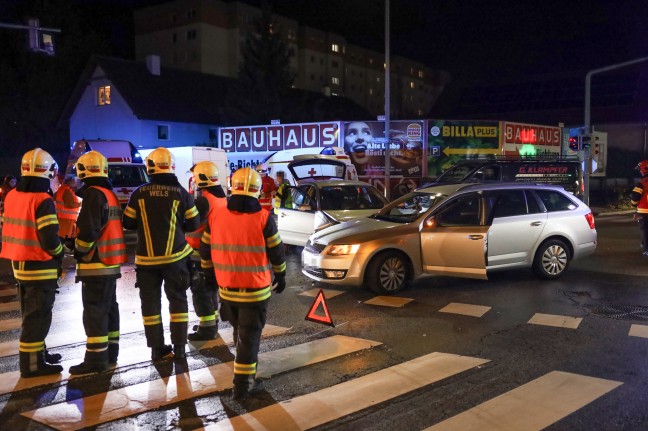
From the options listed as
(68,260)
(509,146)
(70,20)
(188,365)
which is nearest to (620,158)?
(509,146)

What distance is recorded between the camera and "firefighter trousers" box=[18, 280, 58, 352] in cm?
576

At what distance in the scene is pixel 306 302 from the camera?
9164 millimetres

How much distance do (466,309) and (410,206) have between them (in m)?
2.70

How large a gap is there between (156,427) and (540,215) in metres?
7.43

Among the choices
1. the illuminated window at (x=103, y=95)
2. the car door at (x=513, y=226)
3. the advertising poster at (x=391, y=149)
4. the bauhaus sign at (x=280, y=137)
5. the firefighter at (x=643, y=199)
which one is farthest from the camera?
the illuminated window at (x=103, y=95)

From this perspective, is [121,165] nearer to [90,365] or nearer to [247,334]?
[90,365]

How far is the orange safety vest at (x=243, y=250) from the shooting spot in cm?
525

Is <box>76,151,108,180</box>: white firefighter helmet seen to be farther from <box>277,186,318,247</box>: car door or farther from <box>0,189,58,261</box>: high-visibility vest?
<box>277,186,318,247</box>: car door

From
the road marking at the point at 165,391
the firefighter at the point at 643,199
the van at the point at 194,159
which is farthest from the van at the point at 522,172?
the road marking at the point at 165,391

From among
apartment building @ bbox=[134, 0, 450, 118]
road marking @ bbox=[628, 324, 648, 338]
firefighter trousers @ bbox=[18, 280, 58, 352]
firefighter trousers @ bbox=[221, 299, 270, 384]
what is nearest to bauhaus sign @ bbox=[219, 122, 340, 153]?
road marking @ bbox=[628, 324, 648, 338]

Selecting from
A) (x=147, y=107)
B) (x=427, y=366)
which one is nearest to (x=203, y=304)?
(x=427, y=366)

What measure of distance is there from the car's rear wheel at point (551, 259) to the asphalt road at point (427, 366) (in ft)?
1.34

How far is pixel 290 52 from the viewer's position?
49594 millimetres

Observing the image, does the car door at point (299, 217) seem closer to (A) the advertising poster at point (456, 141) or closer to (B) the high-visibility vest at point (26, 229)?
(B) the high-visibility vest at point (26, 229)
